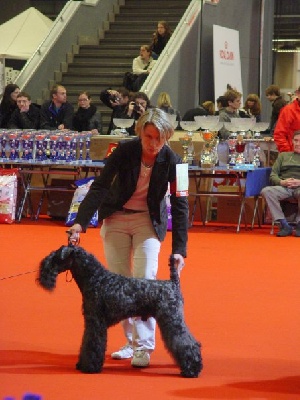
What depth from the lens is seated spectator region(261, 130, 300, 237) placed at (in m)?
10.8

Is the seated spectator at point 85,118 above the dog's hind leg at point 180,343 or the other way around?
above

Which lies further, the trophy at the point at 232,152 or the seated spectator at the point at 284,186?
the trophy at the point at 232,152

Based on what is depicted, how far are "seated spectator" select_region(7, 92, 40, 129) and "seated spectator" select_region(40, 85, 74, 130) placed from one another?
11 cm

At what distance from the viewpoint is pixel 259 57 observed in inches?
758

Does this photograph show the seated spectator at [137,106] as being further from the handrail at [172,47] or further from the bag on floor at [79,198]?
the handrail at [172,47]

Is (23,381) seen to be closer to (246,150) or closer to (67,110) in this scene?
(246,150)

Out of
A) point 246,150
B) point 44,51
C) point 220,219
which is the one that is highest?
point 44,51

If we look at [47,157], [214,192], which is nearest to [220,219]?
[214,192]

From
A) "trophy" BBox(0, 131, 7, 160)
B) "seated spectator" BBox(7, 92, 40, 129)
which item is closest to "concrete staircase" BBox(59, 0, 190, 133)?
"seated spectator" BBox(7, 92, 40, 129)

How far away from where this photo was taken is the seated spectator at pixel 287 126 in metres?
11.1

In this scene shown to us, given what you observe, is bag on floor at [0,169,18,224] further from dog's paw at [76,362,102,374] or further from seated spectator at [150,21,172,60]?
dog's paw at [76,362,102,374]

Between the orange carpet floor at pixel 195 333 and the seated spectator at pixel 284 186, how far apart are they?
1033mm

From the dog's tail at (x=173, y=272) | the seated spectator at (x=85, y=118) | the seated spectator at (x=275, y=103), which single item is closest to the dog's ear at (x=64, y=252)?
the dog's tail at (x=173, y=272)

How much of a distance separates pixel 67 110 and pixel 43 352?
7.52m
